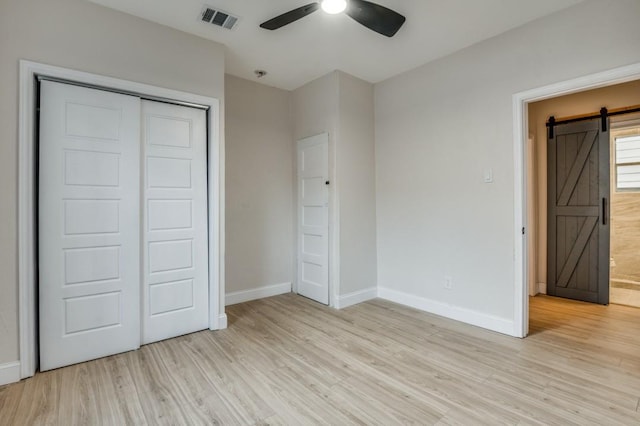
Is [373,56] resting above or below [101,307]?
above

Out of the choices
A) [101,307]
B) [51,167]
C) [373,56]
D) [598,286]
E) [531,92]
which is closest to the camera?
[51,167]

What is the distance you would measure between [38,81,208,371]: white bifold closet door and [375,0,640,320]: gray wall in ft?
7.43

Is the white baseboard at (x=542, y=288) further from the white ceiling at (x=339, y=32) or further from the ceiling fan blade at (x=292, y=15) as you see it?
the ceiling fan blade at (x=292, y=15)

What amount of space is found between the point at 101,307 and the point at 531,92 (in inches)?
159

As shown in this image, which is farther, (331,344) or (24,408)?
(331,344)

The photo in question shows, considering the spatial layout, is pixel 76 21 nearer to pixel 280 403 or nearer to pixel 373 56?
pixel 373 56

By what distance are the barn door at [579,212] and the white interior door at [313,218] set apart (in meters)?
3.06

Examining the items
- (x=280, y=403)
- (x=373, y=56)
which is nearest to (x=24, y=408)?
(x=280, y=403)

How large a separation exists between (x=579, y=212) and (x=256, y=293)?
14.0 feet

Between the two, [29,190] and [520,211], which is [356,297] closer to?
[520,211]

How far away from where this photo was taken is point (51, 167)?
2.33 m

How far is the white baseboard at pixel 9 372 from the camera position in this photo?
83.2 inches

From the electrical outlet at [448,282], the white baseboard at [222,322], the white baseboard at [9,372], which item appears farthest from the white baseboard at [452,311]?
the white baseboard at [9,372]

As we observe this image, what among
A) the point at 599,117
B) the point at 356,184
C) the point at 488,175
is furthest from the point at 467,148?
the point at 599,117
